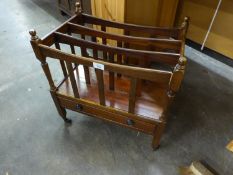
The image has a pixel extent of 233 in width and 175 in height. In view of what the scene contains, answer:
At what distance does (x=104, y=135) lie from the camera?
1.43m

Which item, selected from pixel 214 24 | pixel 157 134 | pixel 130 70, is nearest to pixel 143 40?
pixel 130 70

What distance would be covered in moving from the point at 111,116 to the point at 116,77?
33cm

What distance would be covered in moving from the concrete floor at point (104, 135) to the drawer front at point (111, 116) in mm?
241

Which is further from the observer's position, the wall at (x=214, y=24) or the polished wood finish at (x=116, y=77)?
the wall at (x=214, y=24)

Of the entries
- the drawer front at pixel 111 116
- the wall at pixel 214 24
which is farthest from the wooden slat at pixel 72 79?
the wall at pixel 214 24

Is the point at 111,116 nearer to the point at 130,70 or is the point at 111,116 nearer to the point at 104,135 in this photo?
the point at 104,135

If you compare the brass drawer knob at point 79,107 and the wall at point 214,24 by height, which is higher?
the wall at point 214,24

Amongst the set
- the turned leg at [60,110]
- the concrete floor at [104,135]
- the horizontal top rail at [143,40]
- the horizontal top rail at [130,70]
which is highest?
the horizontal top rail at [143,40]

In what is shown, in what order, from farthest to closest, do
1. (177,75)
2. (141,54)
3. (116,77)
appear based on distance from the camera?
(116,77)
(141,54)
(177,75)

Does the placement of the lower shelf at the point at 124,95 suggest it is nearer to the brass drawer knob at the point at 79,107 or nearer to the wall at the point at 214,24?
the brass drawer knob at the point at 79,107

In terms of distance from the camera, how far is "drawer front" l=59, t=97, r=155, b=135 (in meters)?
1.16

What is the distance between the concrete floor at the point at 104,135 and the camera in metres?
1.26

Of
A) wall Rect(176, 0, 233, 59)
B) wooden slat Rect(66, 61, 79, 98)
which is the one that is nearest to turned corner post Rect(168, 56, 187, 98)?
wooden slat Rect(66, 61, 79, 98)

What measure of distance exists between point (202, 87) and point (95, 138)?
1214 millimetres
